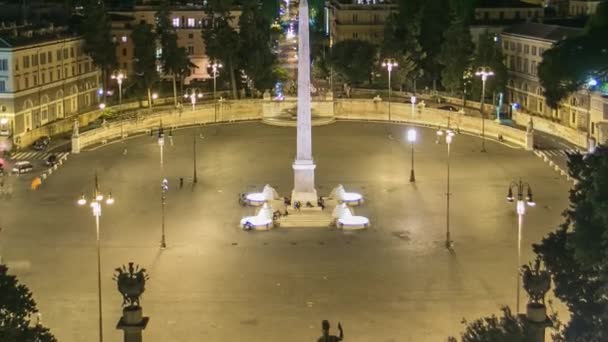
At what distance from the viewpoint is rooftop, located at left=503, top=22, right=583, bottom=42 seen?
94250mm

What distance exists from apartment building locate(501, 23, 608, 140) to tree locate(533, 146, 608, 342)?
177 ft

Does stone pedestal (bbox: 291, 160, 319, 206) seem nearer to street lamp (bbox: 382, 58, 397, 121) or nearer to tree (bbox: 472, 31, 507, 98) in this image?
street lamp (bbox: 382, 58, 397, 121)

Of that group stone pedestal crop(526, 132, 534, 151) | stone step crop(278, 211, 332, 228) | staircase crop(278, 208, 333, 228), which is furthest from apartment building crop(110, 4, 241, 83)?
stone step crop(278, 211, 332, 228)

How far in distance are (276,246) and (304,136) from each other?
9.15 m

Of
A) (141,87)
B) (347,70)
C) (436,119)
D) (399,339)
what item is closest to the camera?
(399,339)

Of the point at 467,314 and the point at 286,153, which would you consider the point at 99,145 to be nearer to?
the point at 286,153

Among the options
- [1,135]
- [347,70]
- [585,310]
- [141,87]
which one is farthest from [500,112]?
[585,310]

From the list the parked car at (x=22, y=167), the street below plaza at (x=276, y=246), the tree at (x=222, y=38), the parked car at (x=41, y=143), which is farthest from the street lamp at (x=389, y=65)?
the parked car at (x=22, y=167)

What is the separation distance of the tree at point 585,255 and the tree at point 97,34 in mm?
78297

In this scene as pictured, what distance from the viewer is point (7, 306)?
2706 cm

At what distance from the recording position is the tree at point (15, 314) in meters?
26.2

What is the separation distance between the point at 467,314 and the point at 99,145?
5115 cm

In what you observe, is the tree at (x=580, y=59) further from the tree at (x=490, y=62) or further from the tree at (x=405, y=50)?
the tree at (x=405, y=50)

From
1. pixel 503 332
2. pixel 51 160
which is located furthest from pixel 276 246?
pixel 51 160
